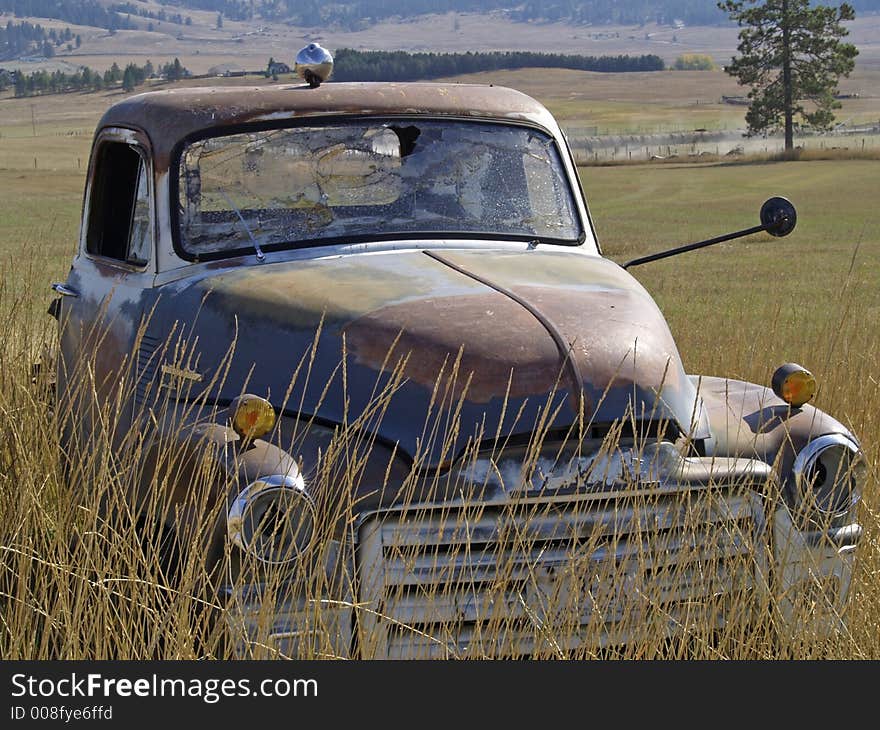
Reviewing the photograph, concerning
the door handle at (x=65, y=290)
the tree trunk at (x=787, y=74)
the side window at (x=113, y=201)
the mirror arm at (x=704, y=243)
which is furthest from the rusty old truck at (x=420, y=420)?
the tree trunk at (x=787, y=74)

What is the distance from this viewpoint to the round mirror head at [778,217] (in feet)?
16.6

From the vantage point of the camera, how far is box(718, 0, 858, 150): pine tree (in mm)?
75312

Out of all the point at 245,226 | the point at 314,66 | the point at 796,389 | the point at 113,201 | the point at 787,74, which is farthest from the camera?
the point at 787,74

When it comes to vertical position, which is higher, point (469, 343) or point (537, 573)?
point (469, 343)

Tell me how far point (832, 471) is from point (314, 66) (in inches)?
98.6

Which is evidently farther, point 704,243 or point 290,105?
point 290,105

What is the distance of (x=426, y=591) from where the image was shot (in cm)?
349

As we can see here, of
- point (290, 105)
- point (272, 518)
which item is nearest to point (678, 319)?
point (290, 105)

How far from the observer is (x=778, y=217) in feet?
16.6

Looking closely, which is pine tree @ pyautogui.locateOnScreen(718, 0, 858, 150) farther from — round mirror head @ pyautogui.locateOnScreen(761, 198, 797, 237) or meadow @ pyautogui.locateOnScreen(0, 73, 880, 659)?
round mirror head @ pyautogui.locateOnScreen(761, 198, 797, 237)

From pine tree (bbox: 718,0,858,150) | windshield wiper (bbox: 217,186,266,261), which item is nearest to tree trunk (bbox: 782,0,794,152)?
pine tree (bbox: 718,0,858,150)

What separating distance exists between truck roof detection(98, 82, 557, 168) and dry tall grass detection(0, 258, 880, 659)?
1580 mm

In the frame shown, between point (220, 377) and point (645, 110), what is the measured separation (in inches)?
6675

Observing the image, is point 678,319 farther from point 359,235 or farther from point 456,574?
point 456,574
